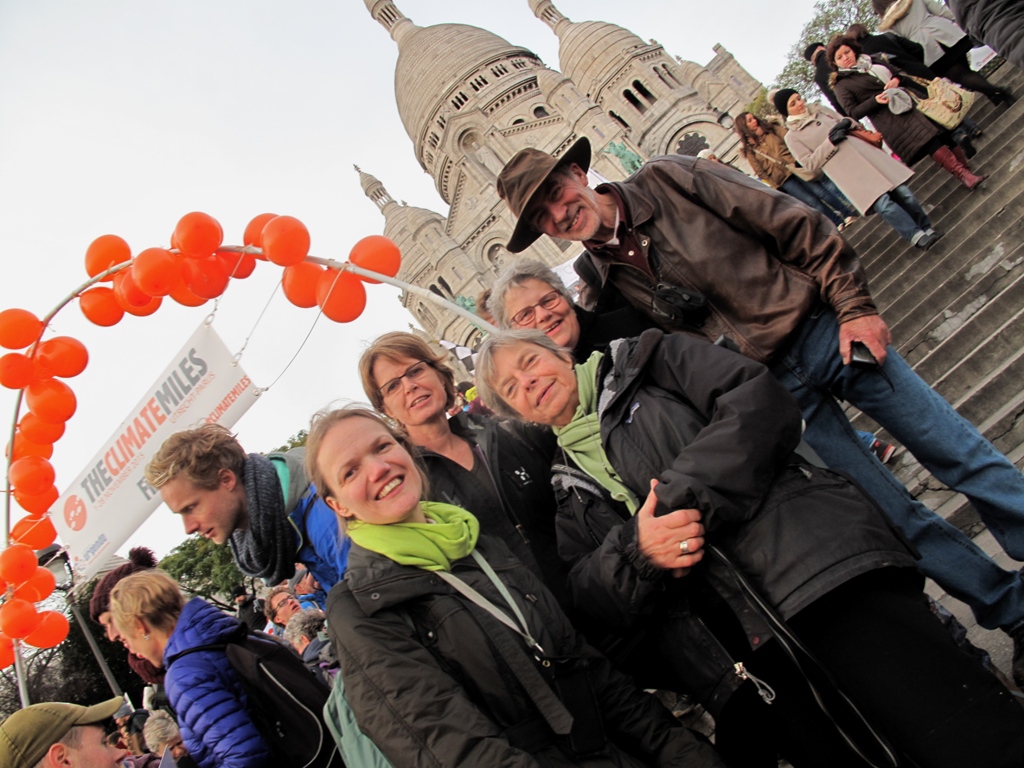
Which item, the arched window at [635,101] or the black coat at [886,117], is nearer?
the black coat at [886,117]

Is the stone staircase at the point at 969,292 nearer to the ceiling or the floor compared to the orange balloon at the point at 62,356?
nearer to the floor

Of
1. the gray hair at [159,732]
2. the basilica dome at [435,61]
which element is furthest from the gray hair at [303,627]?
the basilica dome at [435,61]

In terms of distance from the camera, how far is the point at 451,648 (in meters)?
1.86

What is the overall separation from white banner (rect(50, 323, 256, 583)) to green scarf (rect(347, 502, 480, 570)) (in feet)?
10.5

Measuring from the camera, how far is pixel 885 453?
437 cm

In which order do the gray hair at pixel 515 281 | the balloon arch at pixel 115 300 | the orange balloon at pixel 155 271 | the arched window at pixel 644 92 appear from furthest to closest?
the arched window at pixel 644 92, the balloon arch at pixel 115 300, the orange balloon at pixel 155 271, the gray hair at pixel 515 281

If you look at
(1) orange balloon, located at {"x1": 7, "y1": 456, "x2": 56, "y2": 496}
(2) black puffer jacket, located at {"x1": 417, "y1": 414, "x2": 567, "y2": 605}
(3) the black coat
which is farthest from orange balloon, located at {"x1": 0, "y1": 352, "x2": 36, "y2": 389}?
(3) the black coat

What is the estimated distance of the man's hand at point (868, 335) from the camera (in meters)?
2.47

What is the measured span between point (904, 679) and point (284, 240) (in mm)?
4526

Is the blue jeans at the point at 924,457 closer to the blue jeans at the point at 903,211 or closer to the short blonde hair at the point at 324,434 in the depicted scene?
the short blonde hair at the point at 324,434

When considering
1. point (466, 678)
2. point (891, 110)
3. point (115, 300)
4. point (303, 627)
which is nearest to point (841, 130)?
point (891, 110)

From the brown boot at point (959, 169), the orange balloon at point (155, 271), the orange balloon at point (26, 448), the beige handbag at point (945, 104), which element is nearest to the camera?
the orange balloon at point (155, 271)

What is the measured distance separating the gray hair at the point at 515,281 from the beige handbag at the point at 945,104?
19.7 feet

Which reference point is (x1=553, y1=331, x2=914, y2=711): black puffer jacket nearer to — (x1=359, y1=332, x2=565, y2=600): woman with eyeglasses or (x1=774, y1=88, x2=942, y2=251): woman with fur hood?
(x1=359, y1=332, x2=565, y2=600): woman with eyeglasses
